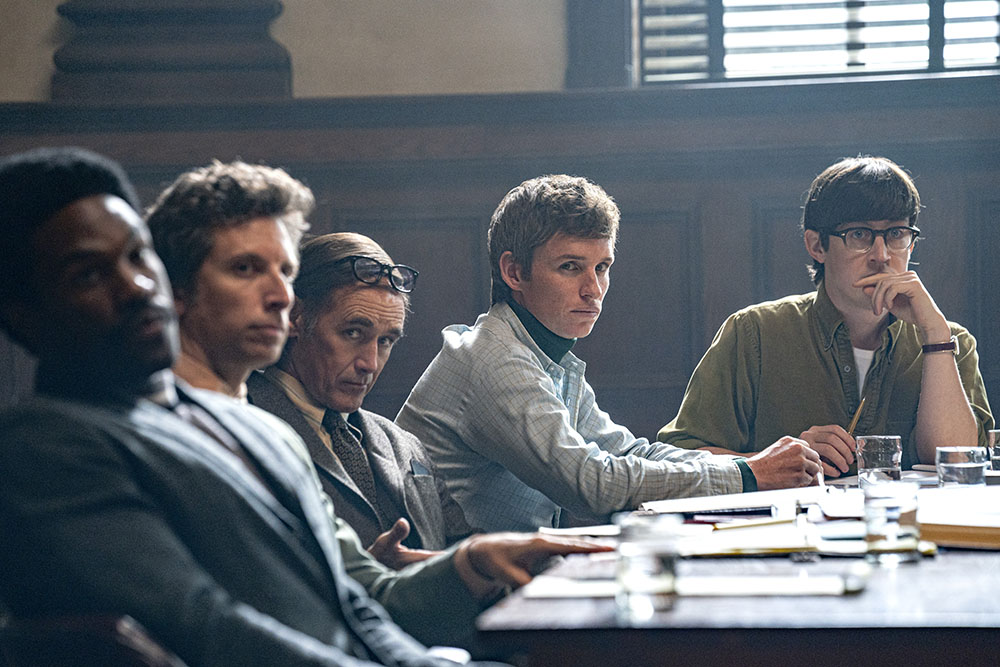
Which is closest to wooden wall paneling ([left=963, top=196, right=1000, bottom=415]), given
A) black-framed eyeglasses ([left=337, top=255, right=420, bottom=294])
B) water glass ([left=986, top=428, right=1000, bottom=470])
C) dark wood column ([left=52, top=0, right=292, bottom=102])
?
water glass ([left=986, top=428, right=1000, bottom=470])

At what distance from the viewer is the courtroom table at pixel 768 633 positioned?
1.03 metres

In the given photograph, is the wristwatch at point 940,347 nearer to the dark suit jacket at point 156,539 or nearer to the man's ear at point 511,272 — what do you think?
the man's ear at point 511,272

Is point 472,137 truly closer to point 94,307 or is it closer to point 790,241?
point 790,241

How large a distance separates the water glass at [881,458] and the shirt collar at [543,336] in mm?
648

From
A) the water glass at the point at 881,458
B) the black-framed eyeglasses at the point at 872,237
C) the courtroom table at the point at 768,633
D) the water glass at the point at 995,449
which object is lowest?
the water glass at the point at 995,449

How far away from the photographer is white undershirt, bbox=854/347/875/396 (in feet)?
8.98

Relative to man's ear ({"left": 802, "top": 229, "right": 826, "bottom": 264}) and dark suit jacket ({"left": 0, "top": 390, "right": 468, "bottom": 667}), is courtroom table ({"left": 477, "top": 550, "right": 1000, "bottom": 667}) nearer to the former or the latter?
dark suit jacket ({"left": 0, "top": 390, "right": 468, "bottom": 667})

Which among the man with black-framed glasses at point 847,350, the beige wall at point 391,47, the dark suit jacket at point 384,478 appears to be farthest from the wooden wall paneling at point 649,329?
the dark suit jacket at point 384,478

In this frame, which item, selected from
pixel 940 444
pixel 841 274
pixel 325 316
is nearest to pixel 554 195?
pixel 325 316

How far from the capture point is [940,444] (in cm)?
253

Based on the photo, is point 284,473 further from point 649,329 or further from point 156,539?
point 649,329

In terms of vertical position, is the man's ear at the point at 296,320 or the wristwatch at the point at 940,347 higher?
the man's ear at the point at 296,320

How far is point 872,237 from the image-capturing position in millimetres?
2740

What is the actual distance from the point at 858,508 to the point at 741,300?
2390 mm
